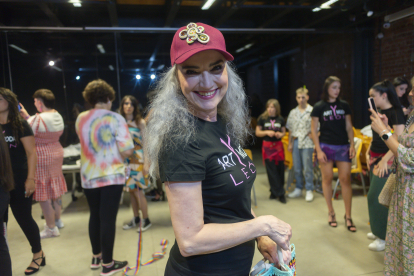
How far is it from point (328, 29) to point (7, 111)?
5.27 m

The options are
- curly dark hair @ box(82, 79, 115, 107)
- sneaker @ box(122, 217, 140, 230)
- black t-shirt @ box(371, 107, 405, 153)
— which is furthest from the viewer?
sneaker @ box(122, 217, 140, 230)

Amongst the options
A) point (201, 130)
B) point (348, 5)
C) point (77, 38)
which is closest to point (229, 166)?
point (201, 130)

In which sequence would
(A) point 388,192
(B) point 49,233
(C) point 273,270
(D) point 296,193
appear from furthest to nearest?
(D) point 296,193 → (B) point 49,233 → (A) point 388,192 → (C) point 273,270

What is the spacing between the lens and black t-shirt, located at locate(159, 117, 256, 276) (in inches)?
33.9

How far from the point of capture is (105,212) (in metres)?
2.35

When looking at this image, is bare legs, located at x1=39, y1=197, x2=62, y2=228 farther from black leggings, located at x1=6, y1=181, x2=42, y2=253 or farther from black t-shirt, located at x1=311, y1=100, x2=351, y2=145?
black t-shirt, located at x1=311, y1=100, x2=351, y2=145

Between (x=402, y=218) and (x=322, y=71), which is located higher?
(x=322, y=71)

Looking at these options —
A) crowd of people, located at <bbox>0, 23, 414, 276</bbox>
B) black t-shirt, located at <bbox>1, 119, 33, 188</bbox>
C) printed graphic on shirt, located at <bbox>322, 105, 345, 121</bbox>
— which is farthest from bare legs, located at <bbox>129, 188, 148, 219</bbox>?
printed graphic on shirt, located at <bbox>322, 105, 345, 121</bbox>

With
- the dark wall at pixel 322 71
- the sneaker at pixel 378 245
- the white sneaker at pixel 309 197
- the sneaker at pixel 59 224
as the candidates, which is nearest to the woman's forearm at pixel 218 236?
the sneaker at pixel 378 245

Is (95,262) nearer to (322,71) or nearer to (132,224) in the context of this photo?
(132,224)

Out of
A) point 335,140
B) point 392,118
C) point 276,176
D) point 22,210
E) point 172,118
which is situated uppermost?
point 172,118

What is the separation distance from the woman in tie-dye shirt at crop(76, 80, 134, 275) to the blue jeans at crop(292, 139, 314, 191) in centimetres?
302

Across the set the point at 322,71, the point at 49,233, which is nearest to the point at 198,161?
the point at 49,233

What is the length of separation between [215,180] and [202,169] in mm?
75
